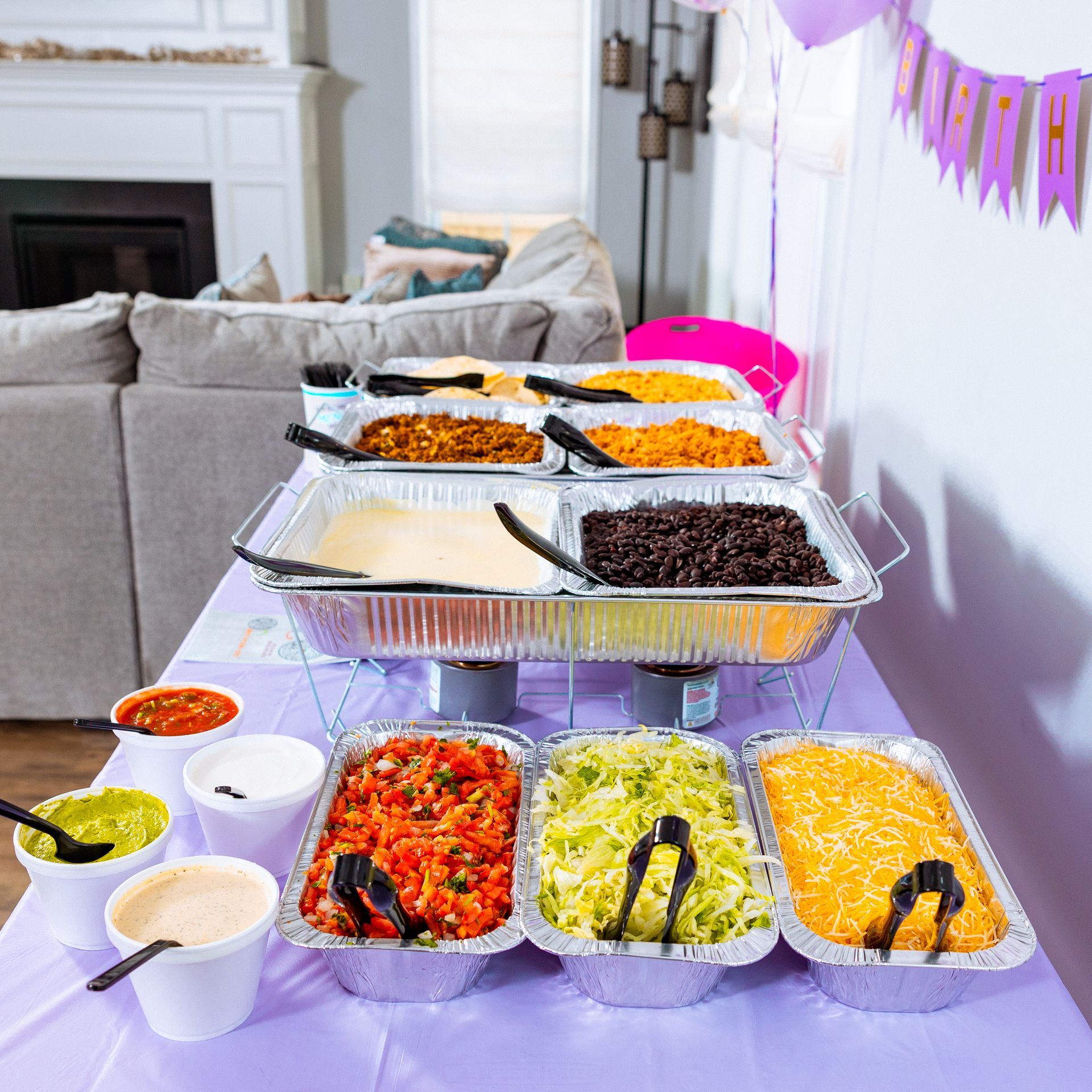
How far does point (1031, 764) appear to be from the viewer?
1125 mm

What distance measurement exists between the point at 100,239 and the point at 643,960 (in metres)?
4.92

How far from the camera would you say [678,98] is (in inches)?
178

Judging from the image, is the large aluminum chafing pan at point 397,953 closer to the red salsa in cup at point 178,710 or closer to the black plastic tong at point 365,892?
the black plastic tong at point 365,892

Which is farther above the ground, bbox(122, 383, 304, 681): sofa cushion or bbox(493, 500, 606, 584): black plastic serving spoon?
bbox(493, 500, 606, 584): black plastic serving spoon

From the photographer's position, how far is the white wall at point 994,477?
105 cm

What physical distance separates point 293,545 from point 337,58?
442 centimetres

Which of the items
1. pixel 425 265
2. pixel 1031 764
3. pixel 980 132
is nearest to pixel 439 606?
pixel 1031 764

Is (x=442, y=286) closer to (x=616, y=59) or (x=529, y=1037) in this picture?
(x=616, y=59)

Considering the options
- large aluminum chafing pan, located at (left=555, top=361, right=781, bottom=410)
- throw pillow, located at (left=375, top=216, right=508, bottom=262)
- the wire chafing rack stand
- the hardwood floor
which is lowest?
the hardwood floor

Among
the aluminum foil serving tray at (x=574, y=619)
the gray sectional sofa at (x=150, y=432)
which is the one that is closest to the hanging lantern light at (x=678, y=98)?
the gray sectional sofa at (x=150, y=432)

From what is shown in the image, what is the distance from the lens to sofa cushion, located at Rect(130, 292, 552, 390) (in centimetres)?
208

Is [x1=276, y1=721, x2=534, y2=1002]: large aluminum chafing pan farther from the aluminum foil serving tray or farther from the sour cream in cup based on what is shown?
the aluminum foil serving tray

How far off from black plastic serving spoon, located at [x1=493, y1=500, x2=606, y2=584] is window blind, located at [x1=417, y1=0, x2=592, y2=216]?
427 centimetres

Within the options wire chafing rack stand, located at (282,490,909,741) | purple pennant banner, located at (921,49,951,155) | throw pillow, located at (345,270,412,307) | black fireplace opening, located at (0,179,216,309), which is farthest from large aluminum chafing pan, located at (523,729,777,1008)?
black fireplace opening, located at (0,179,216,309)
